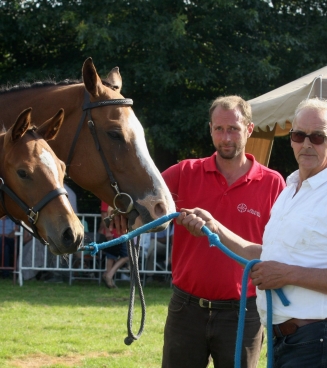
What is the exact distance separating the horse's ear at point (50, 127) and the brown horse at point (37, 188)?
0.20 metres

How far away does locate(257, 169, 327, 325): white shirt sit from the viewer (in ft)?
8.59

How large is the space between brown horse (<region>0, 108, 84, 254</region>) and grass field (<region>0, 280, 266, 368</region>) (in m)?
2.89

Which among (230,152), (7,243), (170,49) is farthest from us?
(170,49)

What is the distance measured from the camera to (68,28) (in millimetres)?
13461

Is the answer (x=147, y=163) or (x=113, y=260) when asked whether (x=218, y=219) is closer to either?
(x=147, y=163)

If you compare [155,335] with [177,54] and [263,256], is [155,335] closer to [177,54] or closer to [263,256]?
[263,256]

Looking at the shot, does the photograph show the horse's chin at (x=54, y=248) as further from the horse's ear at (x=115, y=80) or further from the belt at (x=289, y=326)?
the horse's ear at (x=115, y=80)

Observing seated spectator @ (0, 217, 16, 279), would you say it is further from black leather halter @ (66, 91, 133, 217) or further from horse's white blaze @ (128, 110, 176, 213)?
horse's white blaze @ (128, 110, 176, 213)

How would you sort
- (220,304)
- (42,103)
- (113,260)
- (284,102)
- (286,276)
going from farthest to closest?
(113,260)
(284,102)
(42,103)
(220,304)
(286,276)

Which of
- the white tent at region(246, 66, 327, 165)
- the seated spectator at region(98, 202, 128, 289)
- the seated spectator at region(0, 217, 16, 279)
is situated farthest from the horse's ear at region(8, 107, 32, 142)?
the seated spectator at region(0, 217, 16, 279)

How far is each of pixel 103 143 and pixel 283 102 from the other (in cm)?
358

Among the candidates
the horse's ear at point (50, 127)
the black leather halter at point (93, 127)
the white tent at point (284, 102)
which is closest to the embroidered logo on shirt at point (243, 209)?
the black leather halter at point (93, 127)

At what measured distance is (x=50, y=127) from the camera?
3.69m

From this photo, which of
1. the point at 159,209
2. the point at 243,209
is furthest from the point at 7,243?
the point at 243,209
